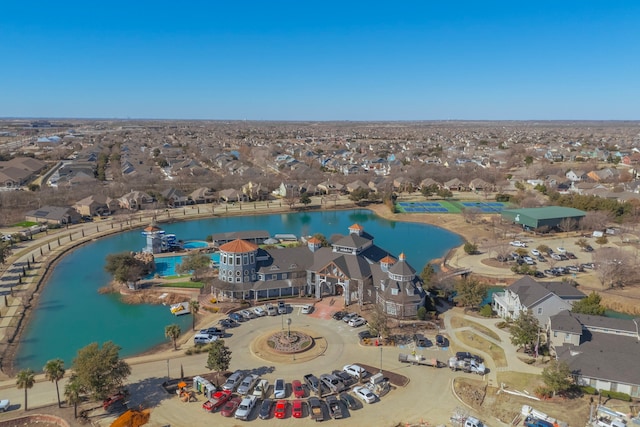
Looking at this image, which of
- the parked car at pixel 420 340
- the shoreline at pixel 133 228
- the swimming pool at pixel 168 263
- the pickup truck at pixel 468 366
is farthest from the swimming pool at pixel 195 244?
the pickup truck at pixel 468 366

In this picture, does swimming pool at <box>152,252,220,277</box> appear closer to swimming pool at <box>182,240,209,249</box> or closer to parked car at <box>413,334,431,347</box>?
swimming pool at <box>182,240,209,249</box>

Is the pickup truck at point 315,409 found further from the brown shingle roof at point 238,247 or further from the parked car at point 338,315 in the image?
the brown shingle roof at point 238,247

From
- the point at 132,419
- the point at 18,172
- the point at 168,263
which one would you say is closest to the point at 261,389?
the point at 132,419

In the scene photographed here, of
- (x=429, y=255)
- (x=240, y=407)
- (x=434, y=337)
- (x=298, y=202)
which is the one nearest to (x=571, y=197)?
(x=429, y=255)

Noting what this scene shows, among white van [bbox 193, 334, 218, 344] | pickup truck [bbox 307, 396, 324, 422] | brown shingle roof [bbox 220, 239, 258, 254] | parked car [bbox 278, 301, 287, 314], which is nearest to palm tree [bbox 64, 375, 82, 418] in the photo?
white van [bbox 193, 334, 218, 344]

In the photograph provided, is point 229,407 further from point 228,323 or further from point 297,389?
point 228,323

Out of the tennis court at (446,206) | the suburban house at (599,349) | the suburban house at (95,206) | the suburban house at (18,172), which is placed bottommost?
the suburban house at (599,349)
